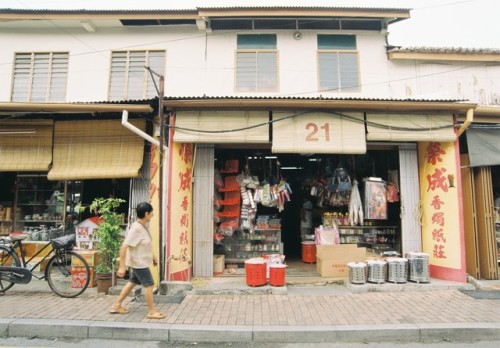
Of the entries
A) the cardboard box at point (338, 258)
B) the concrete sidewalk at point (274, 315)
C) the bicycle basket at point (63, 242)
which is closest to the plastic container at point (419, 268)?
the concrete sidewalk at point (274, 315)

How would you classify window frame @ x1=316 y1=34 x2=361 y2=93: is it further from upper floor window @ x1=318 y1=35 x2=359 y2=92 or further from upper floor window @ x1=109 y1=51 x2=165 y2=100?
upper floor window @ x1=109 y1=51 x2=165 y2=100

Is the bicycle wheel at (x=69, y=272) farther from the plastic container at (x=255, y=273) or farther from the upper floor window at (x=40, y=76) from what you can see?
the upper floor window at (x=40, y=76)

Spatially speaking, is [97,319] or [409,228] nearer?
[97,319]

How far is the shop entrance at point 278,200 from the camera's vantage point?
29.0ft

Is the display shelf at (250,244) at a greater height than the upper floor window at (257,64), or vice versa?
the upper floor window at (257,64)

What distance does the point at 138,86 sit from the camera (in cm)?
1121

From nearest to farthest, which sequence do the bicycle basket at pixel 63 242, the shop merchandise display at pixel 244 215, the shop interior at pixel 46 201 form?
1. the bicycle basket at pixel 63 242
2. the shop merchandise display at pixel 244 215
3. the shop interior at pixel 46 201

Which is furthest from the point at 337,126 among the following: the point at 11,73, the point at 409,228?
the point at 11,73

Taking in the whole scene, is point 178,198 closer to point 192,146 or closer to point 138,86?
point 192,146

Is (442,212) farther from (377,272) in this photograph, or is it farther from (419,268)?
(377,272)

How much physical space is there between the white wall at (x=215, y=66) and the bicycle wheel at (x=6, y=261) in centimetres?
585

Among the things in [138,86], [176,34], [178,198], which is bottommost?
[178,198]

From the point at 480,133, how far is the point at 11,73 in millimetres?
15055

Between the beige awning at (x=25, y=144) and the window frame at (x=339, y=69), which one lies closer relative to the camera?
the beige awning at (x=25, y=144)
